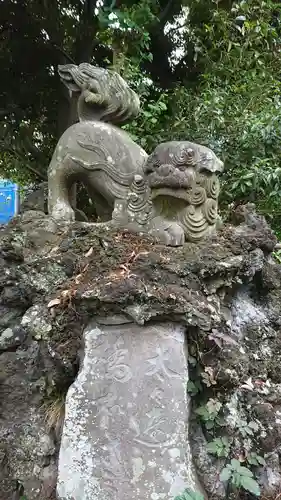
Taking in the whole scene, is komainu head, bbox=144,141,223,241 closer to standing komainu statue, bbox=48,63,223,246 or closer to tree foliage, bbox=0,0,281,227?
standing komainu statue, bbox=48,63,223,246

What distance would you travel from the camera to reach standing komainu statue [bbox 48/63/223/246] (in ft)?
6.88

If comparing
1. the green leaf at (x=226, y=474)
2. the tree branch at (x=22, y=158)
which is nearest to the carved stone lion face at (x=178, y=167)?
the green leaf at (x=226, y=474)

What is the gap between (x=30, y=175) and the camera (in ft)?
20.7

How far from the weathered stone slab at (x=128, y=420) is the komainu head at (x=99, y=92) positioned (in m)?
1.19

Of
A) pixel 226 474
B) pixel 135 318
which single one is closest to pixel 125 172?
pixel 135 318

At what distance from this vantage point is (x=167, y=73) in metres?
5.71

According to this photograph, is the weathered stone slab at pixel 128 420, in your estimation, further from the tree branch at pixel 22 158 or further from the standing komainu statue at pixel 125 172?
the tree branch at pixel 22 158

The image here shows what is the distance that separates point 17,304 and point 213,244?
898mm

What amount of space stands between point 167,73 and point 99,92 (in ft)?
11.8

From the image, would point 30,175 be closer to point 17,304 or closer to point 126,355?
point 17,304

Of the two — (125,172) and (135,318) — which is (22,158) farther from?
(135,318)

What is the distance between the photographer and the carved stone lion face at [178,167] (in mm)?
2066

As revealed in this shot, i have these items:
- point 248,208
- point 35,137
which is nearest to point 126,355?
point 248,208

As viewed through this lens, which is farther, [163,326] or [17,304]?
[17,304]
